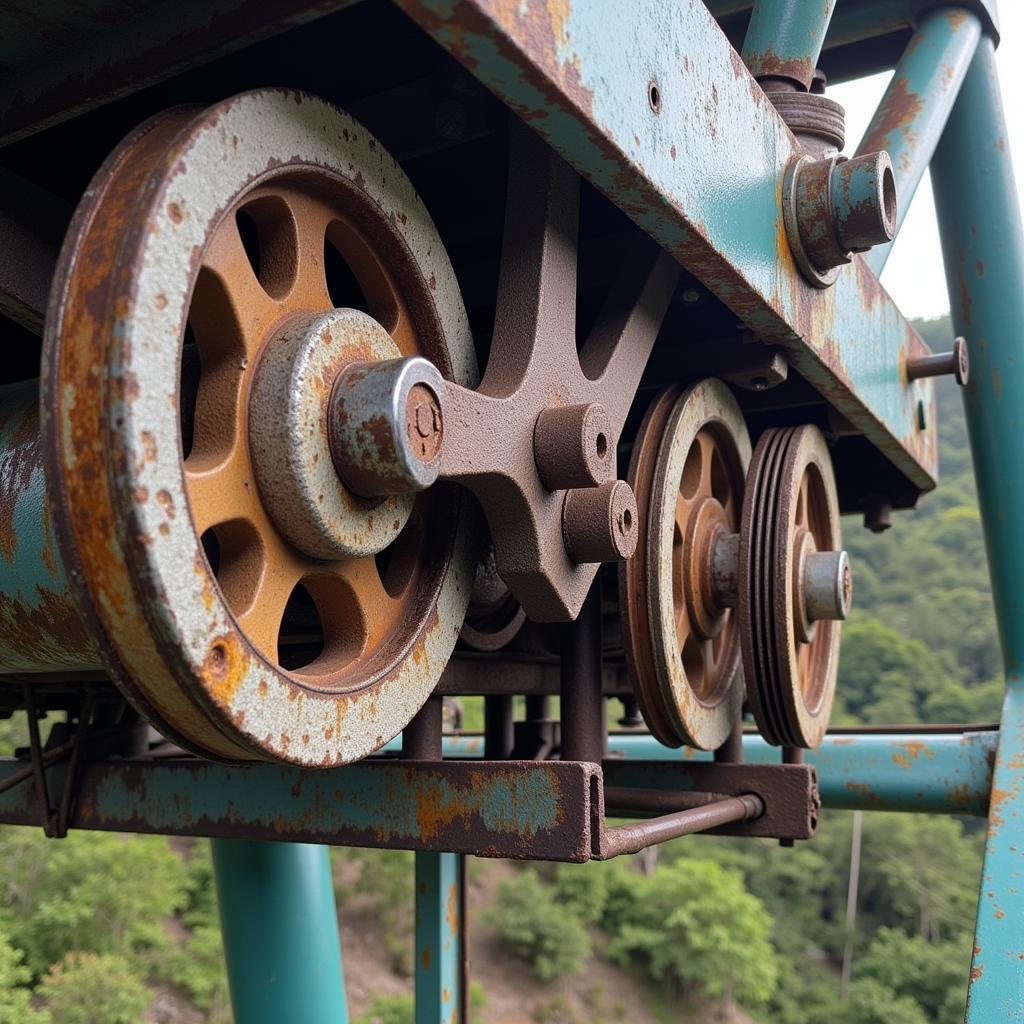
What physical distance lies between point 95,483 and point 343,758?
0.46 meters

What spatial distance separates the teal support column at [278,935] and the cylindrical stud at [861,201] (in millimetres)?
1960

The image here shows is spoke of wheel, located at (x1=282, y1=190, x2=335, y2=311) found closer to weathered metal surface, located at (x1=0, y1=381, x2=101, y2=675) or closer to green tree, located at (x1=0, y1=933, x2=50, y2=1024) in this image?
weathered metal surface, located at (x1=0, y1=381, x2=101, y2=675)

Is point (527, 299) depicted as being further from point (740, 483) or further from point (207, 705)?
point (740, 483)

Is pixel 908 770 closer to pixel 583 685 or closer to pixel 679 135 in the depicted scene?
pixel 583 685

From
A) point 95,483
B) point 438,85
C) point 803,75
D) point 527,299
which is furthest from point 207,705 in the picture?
point 803,75

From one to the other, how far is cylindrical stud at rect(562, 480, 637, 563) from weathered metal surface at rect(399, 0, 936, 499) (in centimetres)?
34

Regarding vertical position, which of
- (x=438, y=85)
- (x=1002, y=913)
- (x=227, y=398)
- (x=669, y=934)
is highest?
(x=438, y=85)

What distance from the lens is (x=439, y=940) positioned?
102 inches

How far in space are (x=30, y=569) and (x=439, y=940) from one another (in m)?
1.50

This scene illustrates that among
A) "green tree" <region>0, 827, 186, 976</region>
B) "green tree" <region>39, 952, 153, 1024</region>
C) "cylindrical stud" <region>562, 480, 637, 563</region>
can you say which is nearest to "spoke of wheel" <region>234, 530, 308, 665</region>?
"cylindrical stud" <region>562, 480, 637, 563</region>

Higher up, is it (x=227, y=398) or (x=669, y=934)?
(x=227, y=398)

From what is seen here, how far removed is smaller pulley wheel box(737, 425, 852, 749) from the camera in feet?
6.82

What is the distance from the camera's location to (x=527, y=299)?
1.55m

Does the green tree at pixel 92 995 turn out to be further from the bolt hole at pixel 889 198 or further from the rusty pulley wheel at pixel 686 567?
the bolt hole at pixel 889 198
